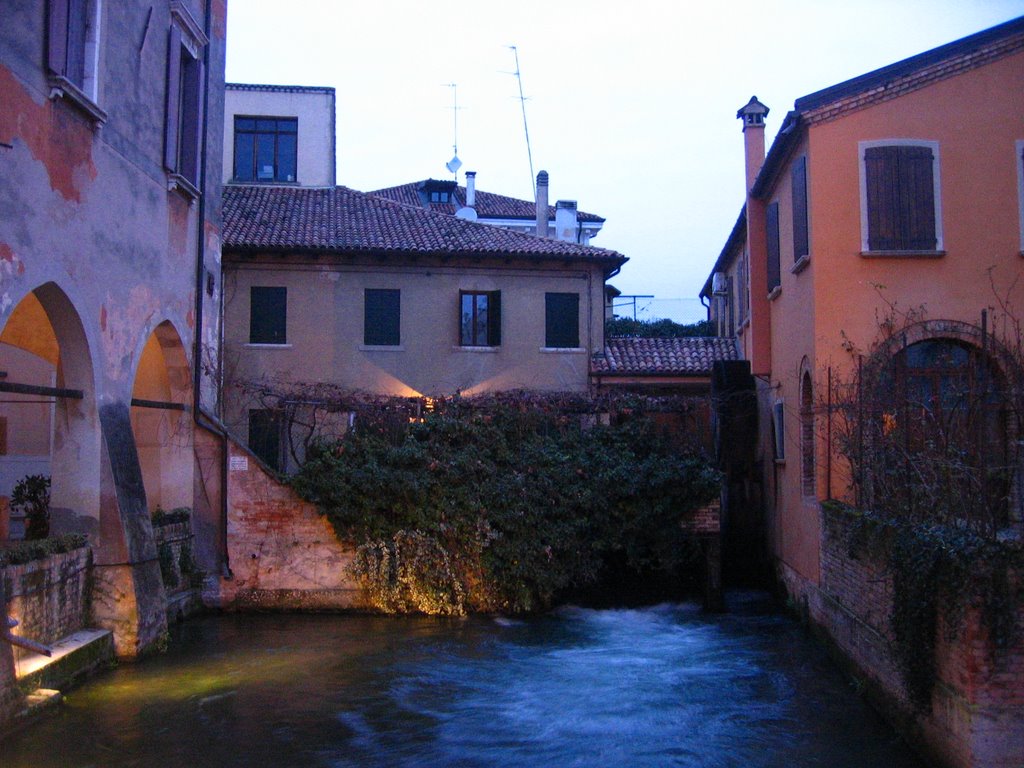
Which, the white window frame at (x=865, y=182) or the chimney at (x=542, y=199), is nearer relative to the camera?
the white window frame at (x=865, y=182)

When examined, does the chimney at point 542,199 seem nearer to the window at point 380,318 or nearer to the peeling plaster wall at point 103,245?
the window at point 380,318

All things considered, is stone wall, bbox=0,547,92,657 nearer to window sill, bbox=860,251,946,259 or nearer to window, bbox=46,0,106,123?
window, bbox=46,0,106,123

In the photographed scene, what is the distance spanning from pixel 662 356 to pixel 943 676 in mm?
15529

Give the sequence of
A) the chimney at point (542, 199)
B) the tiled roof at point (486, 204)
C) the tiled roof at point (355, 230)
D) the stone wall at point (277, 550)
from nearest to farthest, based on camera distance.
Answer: the stone wall at point (277, 550) → the tiled roof at point (355, 230) → the chimney at point (542, 199) → the tiled roof at point (486, 204)

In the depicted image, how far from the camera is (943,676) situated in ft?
22.4

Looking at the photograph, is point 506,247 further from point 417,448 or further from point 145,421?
point 145,421

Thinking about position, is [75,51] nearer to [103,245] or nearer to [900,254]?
[103,245]

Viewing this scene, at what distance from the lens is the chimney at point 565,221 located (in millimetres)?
28172

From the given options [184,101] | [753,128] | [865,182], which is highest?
[753,128]

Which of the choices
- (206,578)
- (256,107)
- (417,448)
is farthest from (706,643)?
(256,107)

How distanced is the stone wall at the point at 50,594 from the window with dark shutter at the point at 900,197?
962 cm

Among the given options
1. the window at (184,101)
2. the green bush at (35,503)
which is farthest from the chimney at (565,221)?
the green bush at (35,503)

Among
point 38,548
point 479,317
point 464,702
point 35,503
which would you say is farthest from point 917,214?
point 479,317

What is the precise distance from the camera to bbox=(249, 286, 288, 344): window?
20.9 meters
